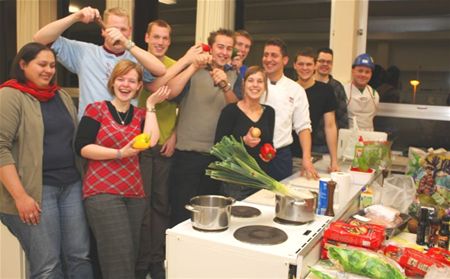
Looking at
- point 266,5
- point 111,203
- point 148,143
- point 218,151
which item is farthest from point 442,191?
point 266,5

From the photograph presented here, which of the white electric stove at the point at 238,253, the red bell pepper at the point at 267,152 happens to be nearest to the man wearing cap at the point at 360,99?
the red bell pepper at the point at 267,152

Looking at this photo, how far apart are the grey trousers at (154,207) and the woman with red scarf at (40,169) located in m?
0.53

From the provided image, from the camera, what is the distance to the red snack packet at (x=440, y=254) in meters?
1.55

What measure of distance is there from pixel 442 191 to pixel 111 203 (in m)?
1.71

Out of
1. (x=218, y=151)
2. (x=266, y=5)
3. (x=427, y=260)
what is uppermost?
(x=266, y=5)

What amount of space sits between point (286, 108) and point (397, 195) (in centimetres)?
77

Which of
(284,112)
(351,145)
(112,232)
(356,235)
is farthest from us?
(351,145)

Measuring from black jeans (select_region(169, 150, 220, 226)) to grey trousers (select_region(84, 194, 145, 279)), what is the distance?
52 centimetres

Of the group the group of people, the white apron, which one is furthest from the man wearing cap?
the group of people

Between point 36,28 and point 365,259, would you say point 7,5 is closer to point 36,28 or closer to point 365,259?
point 36,28

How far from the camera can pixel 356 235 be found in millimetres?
1576

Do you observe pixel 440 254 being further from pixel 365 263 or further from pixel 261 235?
pixel 261 235

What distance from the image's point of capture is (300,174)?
2514mm

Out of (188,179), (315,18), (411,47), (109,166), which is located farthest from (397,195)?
(315,18)
